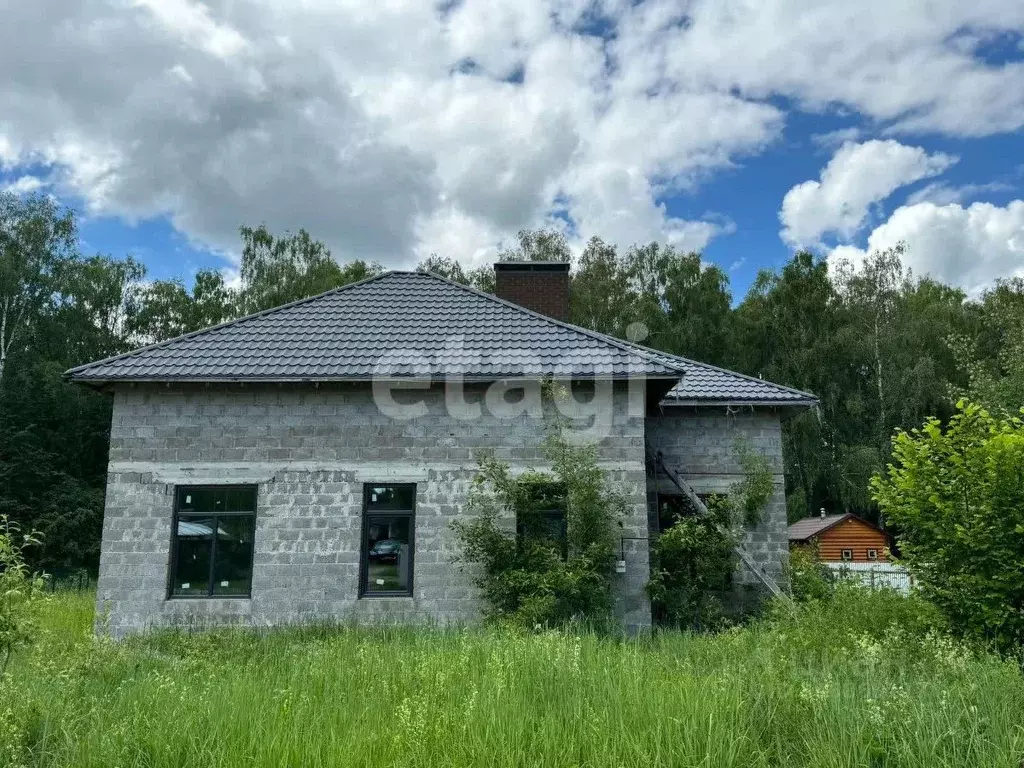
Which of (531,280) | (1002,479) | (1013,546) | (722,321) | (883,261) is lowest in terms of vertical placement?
(1013,546)

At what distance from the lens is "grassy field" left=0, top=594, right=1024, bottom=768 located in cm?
470

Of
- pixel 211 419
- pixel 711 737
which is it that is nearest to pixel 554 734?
pixel 711 737

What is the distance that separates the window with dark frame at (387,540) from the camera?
1173cm

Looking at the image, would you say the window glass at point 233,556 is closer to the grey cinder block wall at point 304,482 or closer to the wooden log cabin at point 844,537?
the grey cinder block wall at point 304,482

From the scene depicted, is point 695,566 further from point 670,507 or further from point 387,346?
point 387,346

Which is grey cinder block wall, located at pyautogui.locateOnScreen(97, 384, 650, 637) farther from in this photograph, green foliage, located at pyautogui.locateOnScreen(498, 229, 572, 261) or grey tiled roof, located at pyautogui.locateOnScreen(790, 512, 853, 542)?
green foliage, located at pyautogui.locateOnScreen(498, 229, 572, 261)

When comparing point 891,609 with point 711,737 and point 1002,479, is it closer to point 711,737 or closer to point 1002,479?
point 1002,479

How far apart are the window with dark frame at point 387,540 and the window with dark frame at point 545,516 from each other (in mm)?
1710

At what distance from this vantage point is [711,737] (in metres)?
4.73

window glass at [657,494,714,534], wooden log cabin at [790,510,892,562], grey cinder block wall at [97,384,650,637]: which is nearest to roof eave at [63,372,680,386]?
grey cinder block wall at [97,384,650,637]

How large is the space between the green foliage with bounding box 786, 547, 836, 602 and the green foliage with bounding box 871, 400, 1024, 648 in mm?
5005

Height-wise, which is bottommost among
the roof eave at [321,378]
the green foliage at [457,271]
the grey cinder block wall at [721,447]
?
the grey cinder block wall at [721,447]

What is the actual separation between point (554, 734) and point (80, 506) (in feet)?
95.6

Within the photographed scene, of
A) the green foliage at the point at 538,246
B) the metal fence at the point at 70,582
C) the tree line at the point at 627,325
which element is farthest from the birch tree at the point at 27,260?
the green foliage at the point at 538,246
